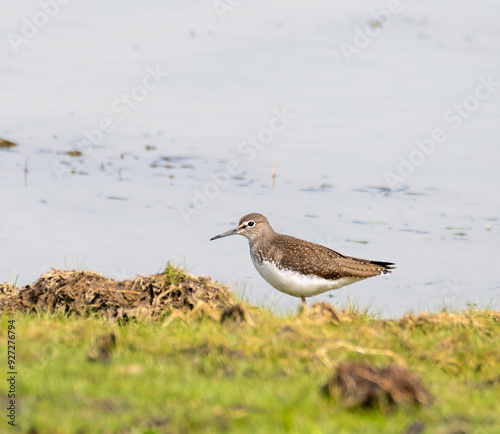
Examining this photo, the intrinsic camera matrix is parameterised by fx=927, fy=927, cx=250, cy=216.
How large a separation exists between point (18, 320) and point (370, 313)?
13.0ft

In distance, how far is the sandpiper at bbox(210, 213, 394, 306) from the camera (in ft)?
37.2

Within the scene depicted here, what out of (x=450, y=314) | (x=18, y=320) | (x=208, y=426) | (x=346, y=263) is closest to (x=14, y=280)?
(x=18, y=320)

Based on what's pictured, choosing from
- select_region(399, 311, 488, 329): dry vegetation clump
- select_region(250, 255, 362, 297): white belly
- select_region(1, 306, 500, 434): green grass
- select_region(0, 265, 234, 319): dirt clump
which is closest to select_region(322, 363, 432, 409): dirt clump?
select_region(1, 306, 500, 434): green grass

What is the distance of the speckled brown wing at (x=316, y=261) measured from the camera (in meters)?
11.4

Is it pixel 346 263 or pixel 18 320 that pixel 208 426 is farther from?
pixel 346 263

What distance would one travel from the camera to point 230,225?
49.2 ft

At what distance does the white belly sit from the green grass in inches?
81.4

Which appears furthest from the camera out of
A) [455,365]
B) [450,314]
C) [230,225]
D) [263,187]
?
[263,187]

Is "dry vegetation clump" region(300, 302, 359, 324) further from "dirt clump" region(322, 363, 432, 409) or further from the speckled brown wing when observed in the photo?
"dirt clump" region(322, 363, 432, 409)

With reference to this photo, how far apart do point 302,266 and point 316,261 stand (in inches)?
8.9

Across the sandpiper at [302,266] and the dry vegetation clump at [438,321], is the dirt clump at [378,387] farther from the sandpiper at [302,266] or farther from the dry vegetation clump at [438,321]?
the sandpiper at [302,266]

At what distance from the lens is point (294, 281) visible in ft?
37.1

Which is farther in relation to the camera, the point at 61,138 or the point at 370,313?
the point at 61,138

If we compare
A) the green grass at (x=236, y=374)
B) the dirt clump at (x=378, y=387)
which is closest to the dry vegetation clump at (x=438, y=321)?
the green grass at (x=236, y=374)
